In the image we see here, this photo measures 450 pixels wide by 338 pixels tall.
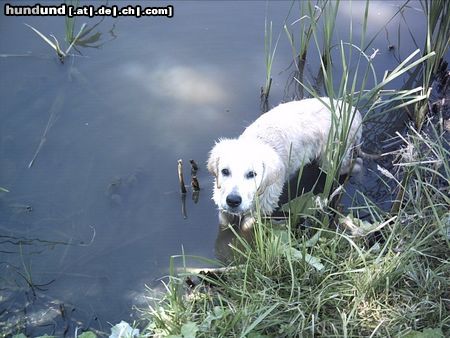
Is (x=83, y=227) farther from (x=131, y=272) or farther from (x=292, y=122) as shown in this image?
(x=292, y=122)

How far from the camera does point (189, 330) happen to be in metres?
2.67

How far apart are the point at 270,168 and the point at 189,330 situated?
134 cm

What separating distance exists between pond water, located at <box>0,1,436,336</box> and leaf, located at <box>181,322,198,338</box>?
2.51ft

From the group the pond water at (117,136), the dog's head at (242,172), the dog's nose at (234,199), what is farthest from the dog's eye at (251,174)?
the pond water at (117,136)

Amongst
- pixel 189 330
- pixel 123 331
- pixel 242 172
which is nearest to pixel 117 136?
pixel 242 172

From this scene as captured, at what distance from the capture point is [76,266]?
3586 mm

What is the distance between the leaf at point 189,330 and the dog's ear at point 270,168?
1138 mm

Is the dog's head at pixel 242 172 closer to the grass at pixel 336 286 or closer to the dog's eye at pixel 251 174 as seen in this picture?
the dog's eye at pixel 251 174

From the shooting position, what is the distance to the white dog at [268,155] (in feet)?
11.5

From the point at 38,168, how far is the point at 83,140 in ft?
1.39

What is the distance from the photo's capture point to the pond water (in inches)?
139

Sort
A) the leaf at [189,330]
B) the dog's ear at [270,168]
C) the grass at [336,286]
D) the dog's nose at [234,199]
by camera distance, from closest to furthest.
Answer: the leaf at [189,330]
the grass at [336,286]
the dog's nose at [234,199]
the dog's ear at [270,168]

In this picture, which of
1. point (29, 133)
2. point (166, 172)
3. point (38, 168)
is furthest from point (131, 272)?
point (29, 133)

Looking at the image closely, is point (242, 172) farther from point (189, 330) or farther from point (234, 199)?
point (189, 330)
